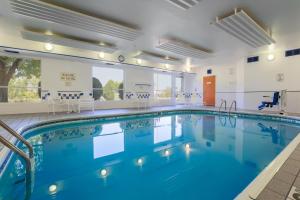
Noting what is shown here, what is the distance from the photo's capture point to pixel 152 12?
3551 mm

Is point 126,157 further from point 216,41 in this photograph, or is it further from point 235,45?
point 235,45

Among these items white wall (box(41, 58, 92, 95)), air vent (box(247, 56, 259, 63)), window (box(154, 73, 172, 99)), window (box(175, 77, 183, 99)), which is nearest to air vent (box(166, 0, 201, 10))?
white wall (box(41, 58, 92, 95))

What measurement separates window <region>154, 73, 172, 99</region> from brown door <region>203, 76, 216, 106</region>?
221cm

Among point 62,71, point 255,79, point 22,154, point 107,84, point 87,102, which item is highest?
point 62,71

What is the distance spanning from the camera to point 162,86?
10.6m

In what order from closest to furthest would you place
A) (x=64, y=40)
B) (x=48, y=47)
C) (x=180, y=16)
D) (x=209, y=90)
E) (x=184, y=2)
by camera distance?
(x=184, y=2) → (x=180, y=16) → (x=64, y=40) → (x=48, y=47) → (x=209, y=90)

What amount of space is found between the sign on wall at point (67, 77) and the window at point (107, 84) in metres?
1.05

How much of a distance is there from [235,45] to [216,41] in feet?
3.27

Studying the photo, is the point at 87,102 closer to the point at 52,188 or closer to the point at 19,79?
the point at 19,79

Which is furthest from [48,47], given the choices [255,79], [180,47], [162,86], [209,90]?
[255,79]

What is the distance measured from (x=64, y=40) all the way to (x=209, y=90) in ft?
26.6

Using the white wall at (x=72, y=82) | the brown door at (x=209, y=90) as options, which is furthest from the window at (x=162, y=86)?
the brown door at (x=209, y=90)

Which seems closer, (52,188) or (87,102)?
(52,188)

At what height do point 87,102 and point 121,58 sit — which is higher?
point 121,58
